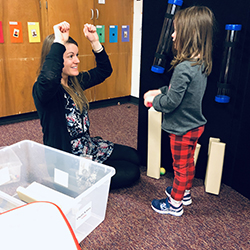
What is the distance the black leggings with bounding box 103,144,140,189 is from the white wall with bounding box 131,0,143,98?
2212mm

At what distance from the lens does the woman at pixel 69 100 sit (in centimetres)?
133

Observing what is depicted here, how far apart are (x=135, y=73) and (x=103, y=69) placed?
233 cm

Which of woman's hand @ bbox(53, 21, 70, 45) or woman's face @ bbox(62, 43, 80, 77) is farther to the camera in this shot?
woman's face @ bbox(62, 43, 80, 77)

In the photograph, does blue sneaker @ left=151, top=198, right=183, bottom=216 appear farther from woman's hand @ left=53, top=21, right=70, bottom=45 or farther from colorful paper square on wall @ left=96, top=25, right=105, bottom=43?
colorful paper square on wall @ left=96, top=25, right=105, bottom=43

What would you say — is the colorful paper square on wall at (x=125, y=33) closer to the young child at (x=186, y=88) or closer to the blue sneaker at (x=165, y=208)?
the young child at (x=186, y=88)

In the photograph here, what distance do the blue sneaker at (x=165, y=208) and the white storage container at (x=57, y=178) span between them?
0.33m


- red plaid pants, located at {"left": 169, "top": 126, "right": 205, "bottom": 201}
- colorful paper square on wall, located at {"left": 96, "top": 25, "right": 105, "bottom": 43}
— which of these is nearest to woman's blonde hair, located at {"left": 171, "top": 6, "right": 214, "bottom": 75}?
red plaid pants, located at {"left": 169, "top": 126, "right": 205, "bottom": 201}

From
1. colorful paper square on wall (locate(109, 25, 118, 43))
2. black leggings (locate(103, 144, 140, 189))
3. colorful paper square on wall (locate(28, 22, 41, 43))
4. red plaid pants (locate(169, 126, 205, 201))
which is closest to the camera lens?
red plaid pants (locate(169, 126, 205, 201))

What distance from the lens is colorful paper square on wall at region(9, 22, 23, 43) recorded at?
2910mm

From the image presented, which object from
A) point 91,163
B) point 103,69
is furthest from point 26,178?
point 103,69

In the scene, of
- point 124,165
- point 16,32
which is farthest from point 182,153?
point 16,32

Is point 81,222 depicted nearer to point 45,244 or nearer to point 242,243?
point 45,244

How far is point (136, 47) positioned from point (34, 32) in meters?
1.51

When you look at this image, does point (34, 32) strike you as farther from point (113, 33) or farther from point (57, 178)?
point (57, 178)
